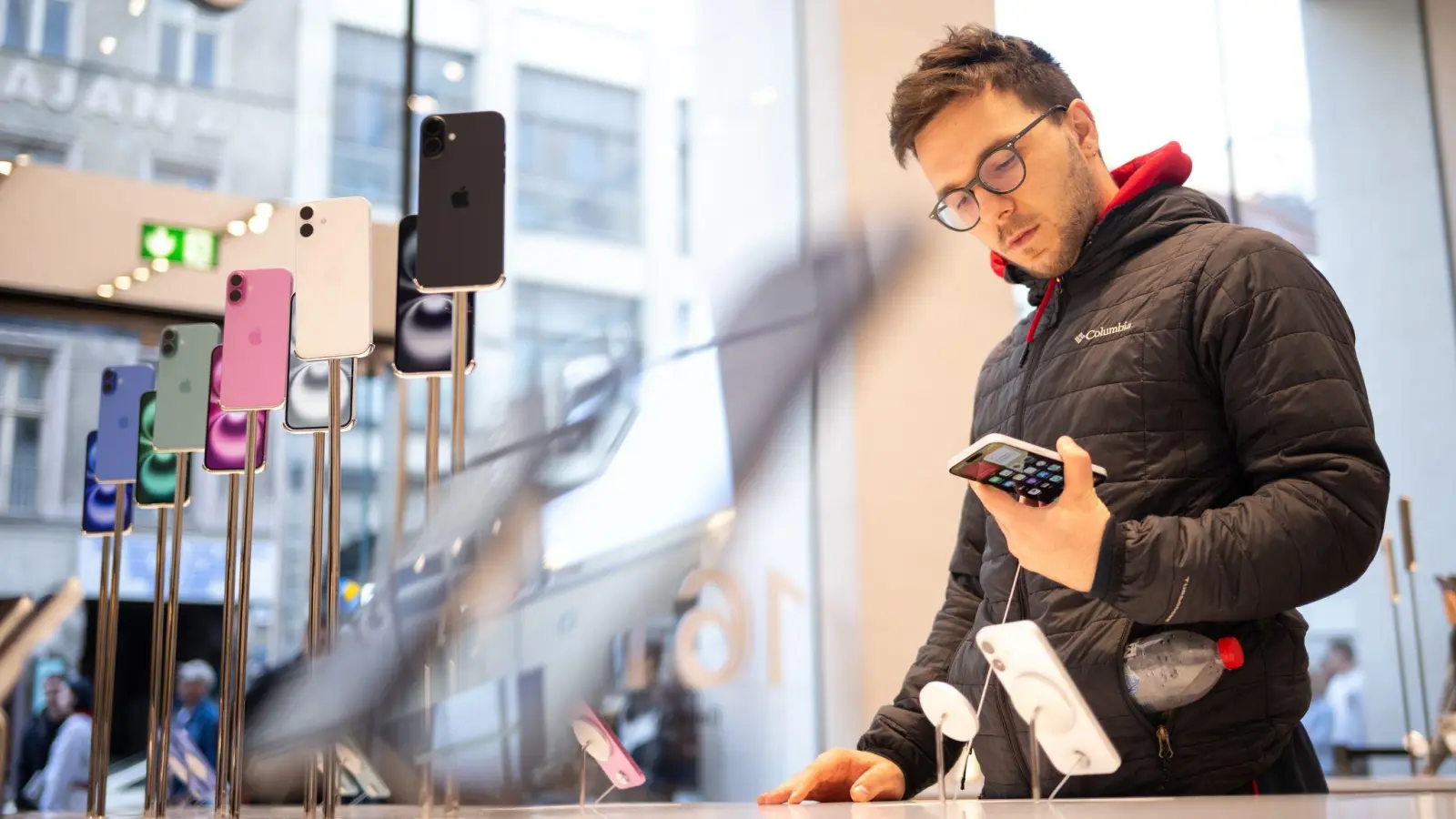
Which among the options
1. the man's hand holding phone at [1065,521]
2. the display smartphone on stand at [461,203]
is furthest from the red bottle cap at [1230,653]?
the display smartphone on stand at [461,203]

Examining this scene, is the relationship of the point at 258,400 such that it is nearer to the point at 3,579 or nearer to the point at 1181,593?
the point at 1181,593

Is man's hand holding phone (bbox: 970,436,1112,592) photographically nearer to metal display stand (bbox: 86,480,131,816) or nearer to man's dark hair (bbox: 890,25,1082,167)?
man's dark hair (bbox: 890,25,1082,167)

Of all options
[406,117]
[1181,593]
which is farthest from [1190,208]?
[406,117]

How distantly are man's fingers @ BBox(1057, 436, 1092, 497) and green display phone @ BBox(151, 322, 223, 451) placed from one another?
0.86 meters

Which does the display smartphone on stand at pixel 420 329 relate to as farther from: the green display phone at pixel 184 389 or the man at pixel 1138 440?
the man at pixel 1138 440

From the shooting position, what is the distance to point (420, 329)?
103 cm

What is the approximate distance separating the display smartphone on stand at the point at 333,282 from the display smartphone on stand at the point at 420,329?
0.05 m

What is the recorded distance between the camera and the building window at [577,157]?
4.68 meters

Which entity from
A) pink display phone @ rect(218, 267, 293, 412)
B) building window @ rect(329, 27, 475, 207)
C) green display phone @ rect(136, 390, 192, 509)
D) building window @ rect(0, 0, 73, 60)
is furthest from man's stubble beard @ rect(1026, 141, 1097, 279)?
building window @ rect(0, 0, 73, 60)

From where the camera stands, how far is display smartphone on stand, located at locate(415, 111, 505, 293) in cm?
87

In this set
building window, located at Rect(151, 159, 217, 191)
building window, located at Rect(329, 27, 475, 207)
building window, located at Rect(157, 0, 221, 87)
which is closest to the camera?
building window, located at Rect(151, 159, 217, 191)

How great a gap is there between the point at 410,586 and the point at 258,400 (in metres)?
0.21

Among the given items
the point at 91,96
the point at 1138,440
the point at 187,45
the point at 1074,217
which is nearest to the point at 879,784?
the point at 1138,440

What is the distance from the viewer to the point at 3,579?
13.2 feet
